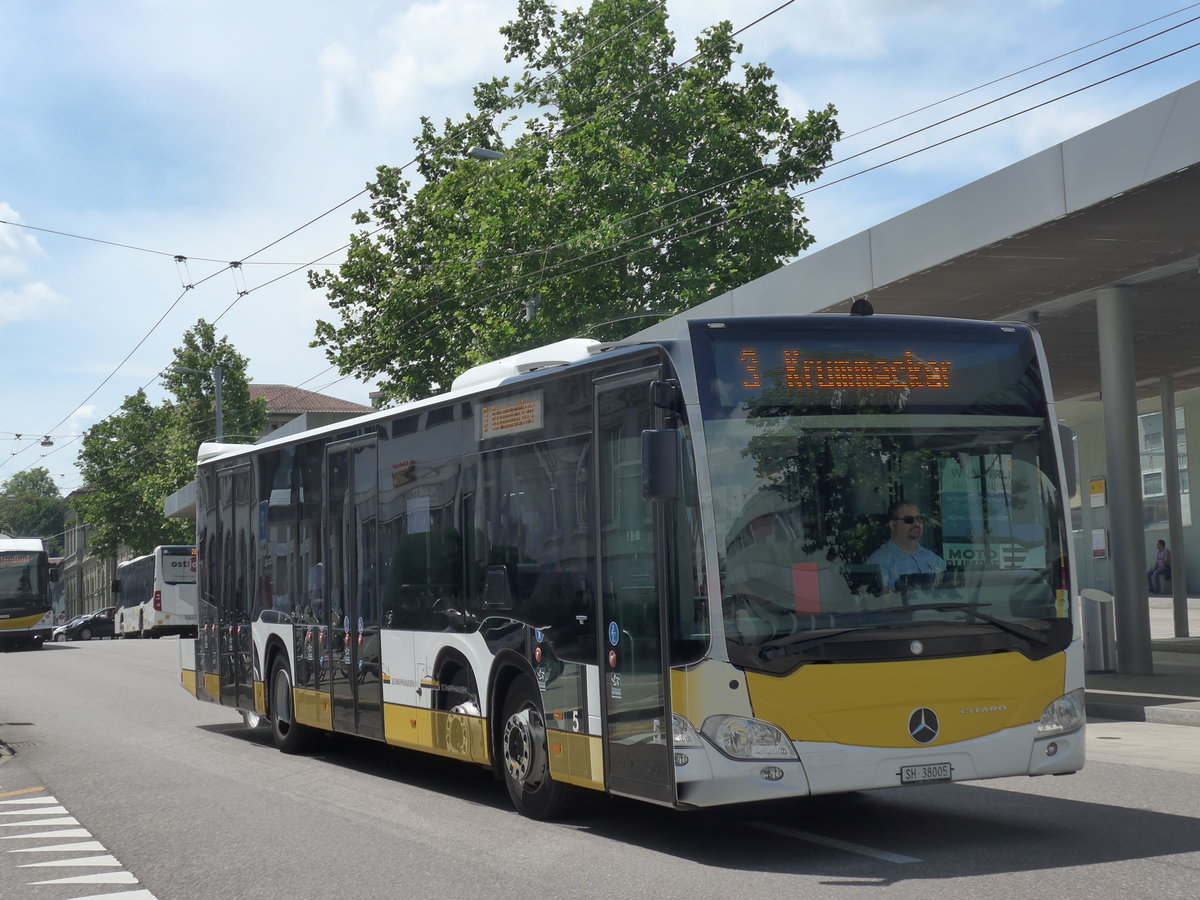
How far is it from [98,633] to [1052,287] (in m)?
61.1

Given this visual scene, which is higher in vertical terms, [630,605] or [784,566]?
[784,566]

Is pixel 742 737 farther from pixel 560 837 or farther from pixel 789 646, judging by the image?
pixel 560 837

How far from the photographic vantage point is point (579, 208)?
1519 inches

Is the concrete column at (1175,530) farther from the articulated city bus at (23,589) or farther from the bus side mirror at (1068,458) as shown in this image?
the articulated city bus at (23,589)

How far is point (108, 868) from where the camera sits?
8.50 m

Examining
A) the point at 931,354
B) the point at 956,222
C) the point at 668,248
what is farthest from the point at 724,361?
the point at 668,248

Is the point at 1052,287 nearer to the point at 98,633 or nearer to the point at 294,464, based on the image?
the point at 294,464

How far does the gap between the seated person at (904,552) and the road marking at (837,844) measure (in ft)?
4.49

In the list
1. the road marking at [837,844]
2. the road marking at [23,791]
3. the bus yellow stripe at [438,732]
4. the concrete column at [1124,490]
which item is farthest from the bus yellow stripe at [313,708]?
the concrete column at [1124,490]

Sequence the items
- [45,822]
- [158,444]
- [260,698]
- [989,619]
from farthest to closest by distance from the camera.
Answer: [158,444]
[260,698]
[45,822]
[989,619]

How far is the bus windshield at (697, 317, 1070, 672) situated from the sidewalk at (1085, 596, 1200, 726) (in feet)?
21.3

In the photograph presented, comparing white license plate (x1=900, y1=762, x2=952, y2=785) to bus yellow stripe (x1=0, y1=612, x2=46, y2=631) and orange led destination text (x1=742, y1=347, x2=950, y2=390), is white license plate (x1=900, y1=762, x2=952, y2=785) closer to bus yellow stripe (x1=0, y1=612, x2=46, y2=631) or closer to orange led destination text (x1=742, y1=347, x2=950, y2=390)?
orange led destination text (x1=742, y1=347, x2=950, y2=390)

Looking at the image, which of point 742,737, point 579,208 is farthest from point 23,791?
point 579,208

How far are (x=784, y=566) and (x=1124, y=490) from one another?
11.5 m
